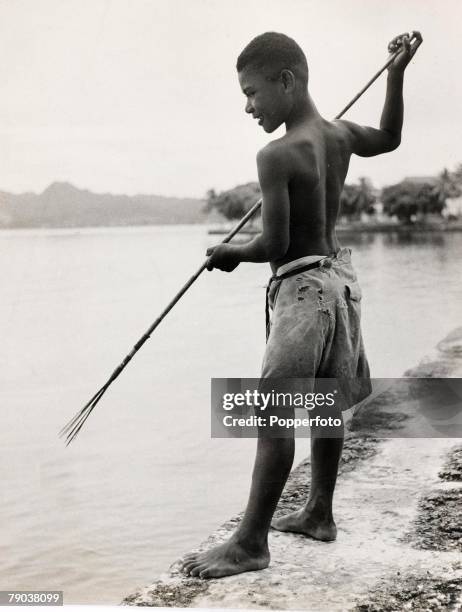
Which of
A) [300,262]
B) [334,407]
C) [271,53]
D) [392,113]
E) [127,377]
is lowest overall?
[127,377]

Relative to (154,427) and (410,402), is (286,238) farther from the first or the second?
(154,427)

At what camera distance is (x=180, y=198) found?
475cm

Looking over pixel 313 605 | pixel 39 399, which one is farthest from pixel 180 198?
pixel 313 605

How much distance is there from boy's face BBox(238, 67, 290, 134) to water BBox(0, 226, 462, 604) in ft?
3.80

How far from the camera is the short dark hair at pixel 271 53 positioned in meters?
2.79

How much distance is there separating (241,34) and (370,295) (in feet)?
8.29

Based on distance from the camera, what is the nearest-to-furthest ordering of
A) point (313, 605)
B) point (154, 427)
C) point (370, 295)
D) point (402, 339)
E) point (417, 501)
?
point (313, 605) → point (417, 501) → point (154, 427) → point (402, 339) → point (370, 295)

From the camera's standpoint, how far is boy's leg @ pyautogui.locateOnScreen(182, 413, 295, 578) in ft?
9.16

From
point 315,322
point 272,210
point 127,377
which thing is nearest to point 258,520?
point 315,322

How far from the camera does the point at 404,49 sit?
10.1 ft

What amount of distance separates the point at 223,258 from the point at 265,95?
0.55m

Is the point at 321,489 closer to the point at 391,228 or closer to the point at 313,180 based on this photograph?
the point at 313,180

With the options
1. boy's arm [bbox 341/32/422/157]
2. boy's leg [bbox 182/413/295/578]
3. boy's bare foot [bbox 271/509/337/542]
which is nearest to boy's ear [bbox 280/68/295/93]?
boy's arm [bbox 341/32/422/157]

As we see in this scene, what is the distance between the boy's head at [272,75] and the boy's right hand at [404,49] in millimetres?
405
